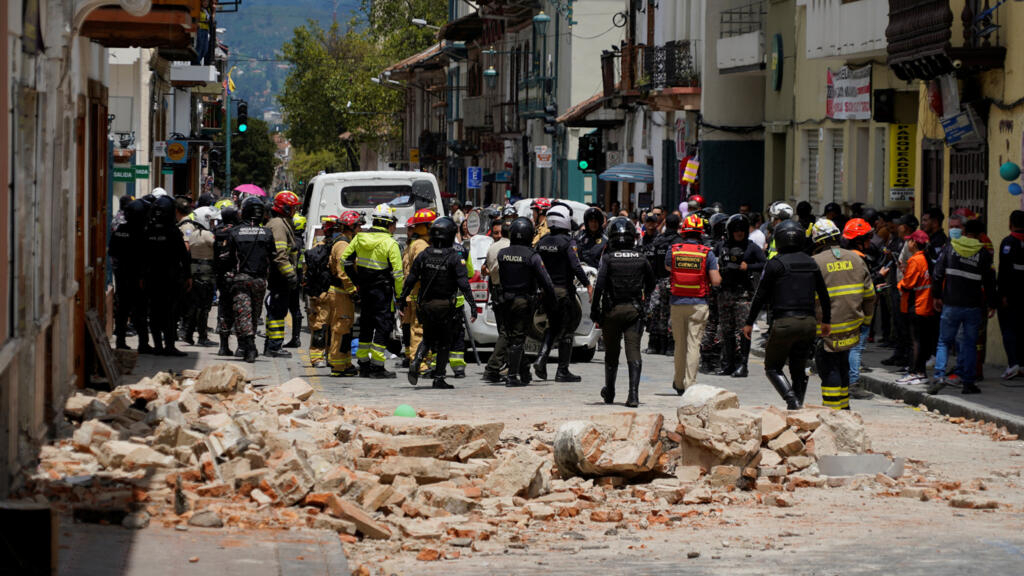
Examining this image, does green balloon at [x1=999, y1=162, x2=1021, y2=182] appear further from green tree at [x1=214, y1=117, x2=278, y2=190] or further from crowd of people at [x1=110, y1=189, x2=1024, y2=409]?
green tree at [x1=214, y1=117, x2=278, y2=190]

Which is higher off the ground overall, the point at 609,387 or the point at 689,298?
the point at 689,298

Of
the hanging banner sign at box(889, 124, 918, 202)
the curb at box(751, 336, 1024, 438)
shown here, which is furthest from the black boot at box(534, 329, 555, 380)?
the hanging banner sign at box(889, 124, 918, 202)

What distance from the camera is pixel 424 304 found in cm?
1706

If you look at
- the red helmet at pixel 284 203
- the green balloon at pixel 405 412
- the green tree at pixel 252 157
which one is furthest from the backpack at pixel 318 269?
the green tree at pixel 252 157

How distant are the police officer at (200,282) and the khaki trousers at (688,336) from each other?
20.4 ft

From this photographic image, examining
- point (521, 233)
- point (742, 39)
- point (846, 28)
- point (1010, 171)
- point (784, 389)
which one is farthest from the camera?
point (742, 39)

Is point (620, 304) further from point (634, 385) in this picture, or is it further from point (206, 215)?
point (206, 215)

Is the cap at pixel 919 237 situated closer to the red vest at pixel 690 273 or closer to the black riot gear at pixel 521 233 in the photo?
the red vest at pixel 690 273

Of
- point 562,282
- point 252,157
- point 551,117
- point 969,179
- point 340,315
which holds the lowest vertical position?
point 340,315

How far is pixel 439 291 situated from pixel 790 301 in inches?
171

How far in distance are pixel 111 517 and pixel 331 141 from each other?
85.7 metres

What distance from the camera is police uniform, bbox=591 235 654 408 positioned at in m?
15.7

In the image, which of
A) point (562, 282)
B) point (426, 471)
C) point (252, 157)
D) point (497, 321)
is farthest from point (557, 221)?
point (252, 157)

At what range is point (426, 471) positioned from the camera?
34.8 feet
